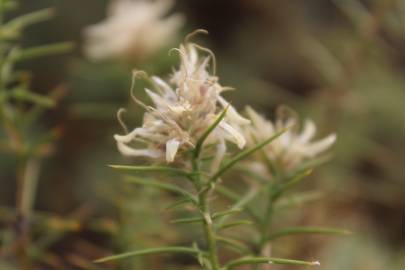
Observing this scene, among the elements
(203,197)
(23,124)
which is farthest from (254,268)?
(23,124)

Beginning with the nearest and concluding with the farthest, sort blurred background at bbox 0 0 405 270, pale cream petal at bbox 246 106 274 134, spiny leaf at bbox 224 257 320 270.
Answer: spiny leaf at bbox 224 257 320 270 < pale cream petal at bbox 246 106 274 134 < blurred background at bbox 0 0 405 270

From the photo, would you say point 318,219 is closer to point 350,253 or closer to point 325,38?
point 350,253

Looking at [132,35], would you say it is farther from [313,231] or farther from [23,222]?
[313,231]

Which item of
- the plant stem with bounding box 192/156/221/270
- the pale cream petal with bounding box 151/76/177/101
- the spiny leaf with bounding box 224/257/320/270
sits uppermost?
the pale cream petal with bounding box 151/76/177/101

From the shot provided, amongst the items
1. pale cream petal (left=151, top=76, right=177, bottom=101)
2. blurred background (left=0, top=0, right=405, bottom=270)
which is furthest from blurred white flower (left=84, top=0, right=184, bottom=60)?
pale cream petal (left=151, top=76, right=177, bottom=101)

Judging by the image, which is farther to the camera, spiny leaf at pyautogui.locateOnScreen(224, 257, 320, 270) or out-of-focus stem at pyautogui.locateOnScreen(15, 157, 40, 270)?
out-of-focus stem at pyautogui.locateOnScreen(15, 157, 40, 270)

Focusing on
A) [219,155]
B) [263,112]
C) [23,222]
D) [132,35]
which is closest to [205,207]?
[219,155]

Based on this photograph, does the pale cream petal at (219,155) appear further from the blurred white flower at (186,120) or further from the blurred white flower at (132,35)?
the blurred white flower at (132,35)

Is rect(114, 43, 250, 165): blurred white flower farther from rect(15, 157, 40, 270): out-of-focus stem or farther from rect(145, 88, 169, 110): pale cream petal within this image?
rect(15, 157, 40, 270): out-of-focus stem
